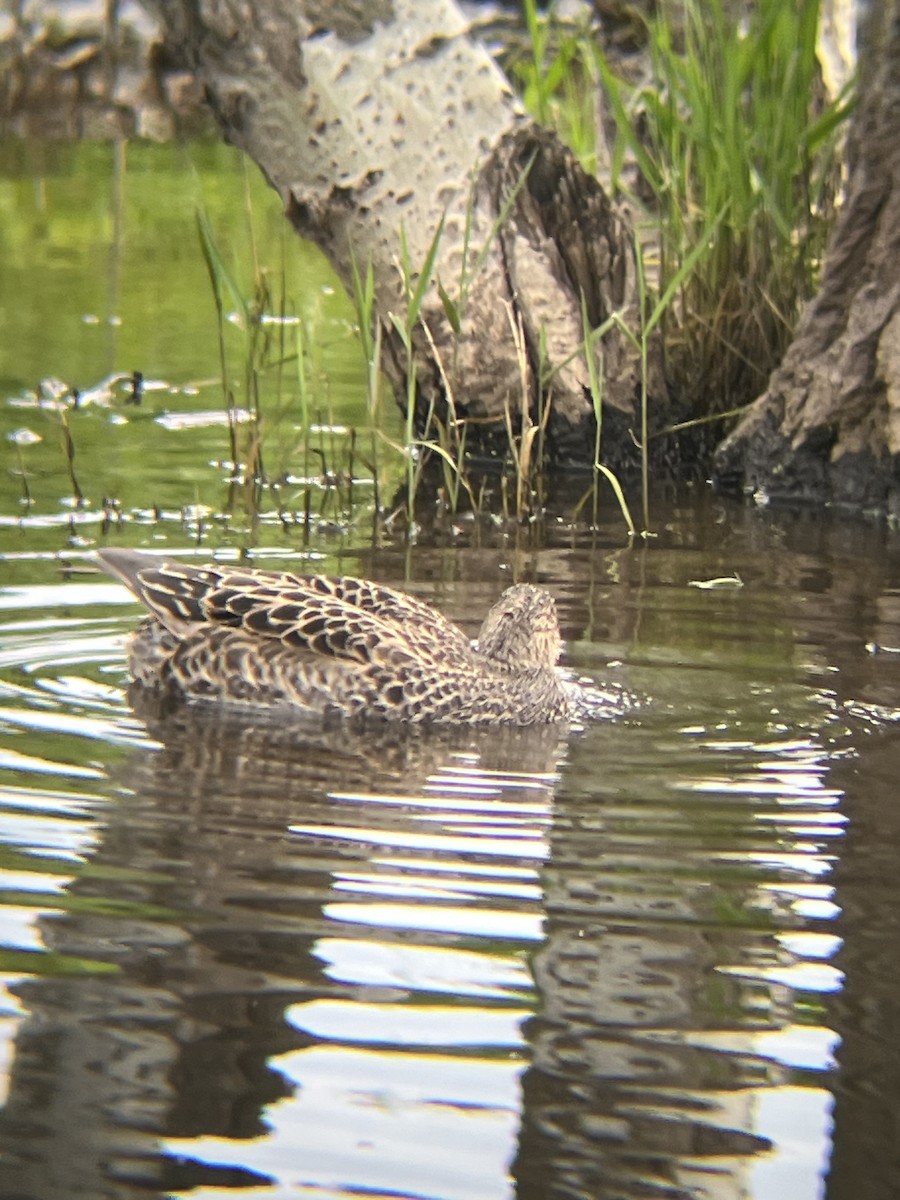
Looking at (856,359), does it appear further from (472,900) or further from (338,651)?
(472,900)

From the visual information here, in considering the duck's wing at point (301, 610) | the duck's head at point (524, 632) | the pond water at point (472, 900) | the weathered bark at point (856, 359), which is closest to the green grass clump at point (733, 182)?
the weathered bark at point (856, 359)

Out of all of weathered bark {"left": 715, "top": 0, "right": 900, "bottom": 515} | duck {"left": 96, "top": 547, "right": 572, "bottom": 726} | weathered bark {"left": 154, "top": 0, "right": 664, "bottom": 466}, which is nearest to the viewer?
duck {"left": 96, "top": 547, "right": 572, "bottom": 726}

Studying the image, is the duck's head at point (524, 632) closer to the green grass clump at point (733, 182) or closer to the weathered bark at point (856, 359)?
the green grass clump at point (733, 182)

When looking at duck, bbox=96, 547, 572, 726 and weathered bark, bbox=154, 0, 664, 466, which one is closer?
duck, bbox=96, 547, 572, 726

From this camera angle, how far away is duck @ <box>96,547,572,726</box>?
22.2 ft

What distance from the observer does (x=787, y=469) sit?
9.89m

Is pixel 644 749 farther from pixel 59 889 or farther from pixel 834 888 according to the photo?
pixel 59 889

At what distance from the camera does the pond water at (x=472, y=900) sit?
3795 mm

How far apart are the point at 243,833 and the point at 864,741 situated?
1.89 meters

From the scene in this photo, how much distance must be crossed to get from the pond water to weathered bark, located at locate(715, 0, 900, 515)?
2.45 feet

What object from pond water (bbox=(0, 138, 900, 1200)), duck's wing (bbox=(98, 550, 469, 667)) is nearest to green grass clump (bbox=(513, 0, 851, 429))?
pond water (bbox=(0, 138, 900, 1200))

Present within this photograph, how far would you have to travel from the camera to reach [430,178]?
985 centimetres

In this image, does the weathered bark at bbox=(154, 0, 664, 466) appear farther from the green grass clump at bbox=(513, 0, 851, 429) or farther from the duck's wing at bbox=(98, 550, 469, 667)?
the duck's wing at bbox=(98, 550, 469, 667)

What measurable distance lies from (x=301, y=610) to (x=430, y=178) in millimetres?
3521
